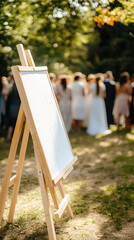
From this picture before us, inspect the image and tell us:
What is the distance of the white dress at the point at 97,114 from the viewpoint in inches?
457

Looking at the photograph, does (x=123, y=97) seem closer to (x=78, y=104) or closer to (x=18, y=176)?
(x=78, y=104)

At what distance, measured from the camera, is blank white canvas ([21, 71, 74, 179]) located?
3.23m

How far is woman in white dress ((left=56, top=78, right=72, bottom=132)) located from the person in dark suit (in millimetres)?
1958

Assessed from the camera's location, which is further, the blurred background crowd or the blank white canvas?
the blurred background crowd

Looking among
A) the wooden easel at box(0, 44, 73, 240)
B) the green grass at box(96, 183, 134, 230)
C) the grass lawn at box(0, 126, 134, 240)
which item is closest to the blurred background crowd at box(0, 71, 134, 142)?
the grass lawn at box(0, 126, 134, 240)

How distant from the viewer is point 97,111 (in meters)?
11.9

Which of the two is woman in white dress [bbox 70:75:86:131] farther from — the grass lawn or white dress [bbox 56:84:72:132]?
the grass lawn

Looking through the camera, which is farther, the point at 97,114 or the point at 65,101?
the point at 97,114

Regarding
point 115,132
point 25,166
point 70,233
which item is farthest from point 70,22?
point 70,233

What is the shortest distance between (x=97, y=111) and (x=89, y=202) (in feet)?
24.3

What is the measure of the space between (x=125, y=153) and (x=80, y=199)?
3513 millimetres

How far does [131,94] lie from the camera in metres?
11.2

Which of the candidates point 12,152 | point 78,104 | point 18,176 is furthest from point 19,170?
point 78,104

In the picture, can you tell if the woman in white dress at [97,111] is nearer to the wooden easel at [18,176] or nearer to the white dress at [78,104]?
the white dress at [78,104]
